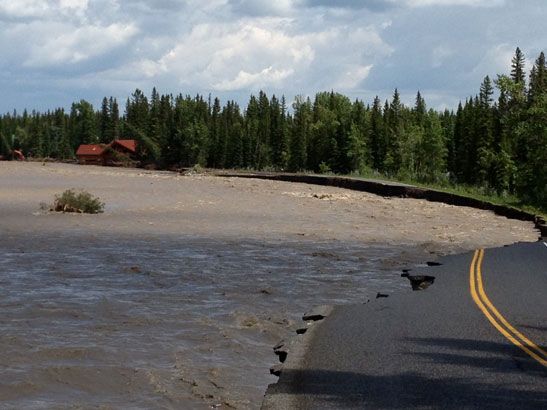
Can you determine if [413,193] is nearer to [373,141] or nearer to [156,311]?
[156,311]

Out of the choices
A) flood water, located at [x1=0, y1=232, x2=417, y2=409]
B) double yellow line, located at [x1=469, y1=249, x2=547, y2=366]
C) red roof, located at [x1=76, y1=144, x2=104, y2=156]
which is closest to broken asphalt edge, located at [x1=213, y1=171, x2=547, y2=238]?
flood water, located at [x1=0, y1=232, x2=417, y2=409]

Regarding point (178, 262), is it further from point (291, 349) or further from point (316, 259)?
point (291, 349)

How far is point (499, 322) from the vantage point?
13.8 m

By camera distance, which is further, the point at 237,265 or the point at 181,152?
the point at 181,152

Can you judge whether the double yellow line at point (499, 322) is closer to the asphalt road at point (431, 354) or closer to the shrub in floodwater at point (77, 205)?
the asphalt road at point (431, 354)

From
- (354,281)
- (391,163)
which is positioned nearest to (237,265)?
(354,281)

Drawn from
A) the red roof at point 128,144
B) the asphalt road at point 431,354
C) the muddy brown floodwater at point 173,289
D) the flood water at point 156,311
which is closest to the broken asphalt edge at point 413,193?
the muddy brown floodwater at point 173,289

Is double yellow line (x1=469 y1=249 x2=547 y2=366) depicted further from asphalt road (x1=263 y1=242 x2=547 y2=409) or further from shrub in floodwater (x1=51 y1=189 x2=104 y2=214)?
shrub in floodwater (x1=51 y1=189 x2=104 y2=214)

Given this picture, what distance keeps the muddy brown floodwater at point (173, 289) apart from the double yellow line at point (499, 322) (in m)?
1.79

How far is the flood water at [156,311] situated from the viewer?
10.2 metres

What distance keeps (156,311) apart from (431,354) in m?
5.89

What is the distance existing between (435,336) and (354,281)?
7348 mm

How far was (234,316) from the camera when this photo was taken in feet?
49.2

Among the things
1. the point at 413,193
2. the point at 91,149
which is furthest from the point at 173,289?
the point at 91,149
